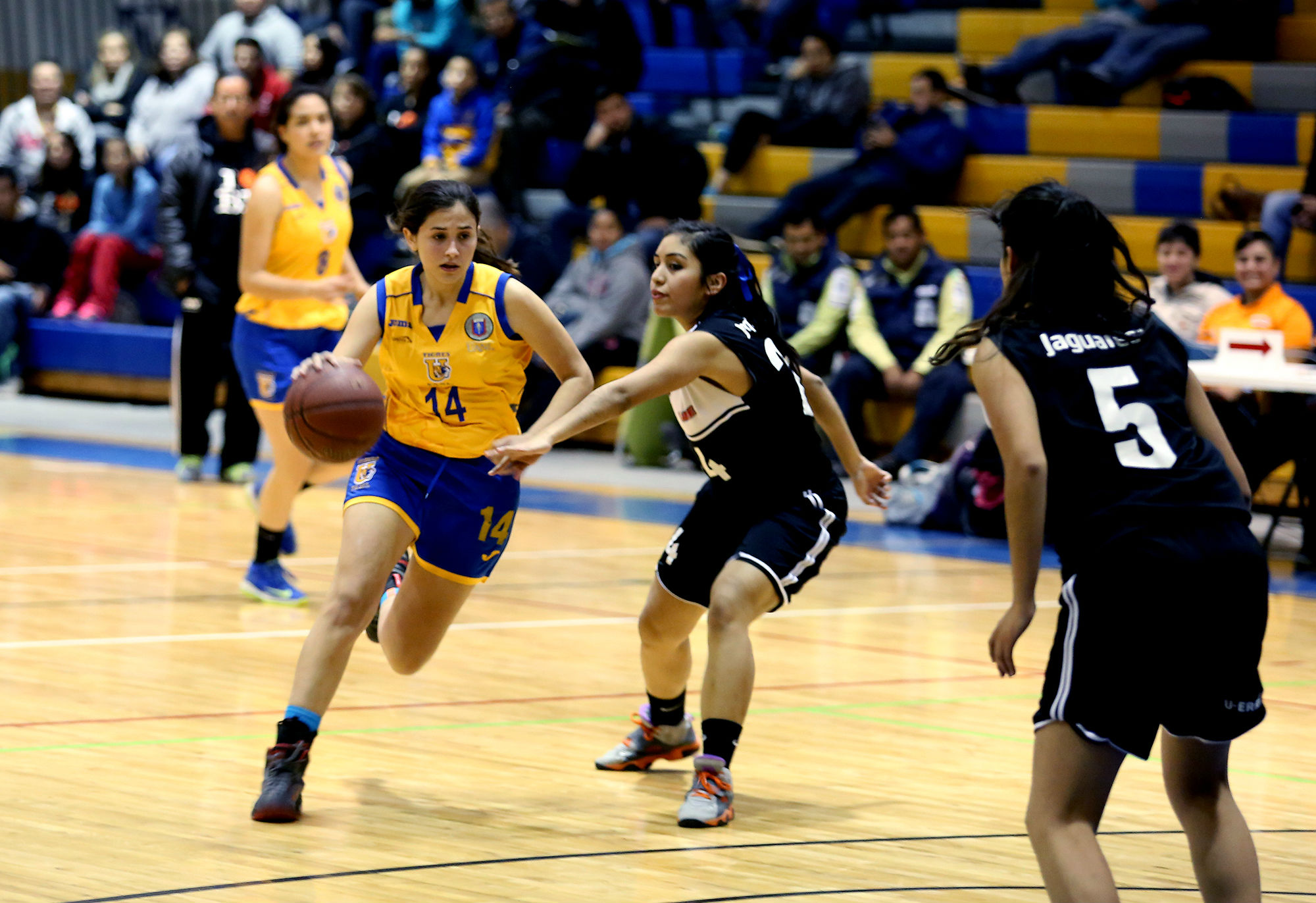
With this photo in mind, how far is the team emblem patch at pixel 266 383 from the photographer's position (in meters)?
7.61

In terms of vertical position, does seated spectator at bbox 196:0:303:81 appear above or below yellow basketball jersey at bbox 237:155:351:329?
below

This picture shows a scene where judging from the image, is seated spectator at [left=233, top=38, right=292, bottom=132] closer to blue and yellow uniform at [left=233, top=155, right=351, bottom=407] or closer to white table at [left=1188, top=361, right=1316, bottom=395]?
blue and yellow uniform at [left=233, top=155, right=351, bottom=407]

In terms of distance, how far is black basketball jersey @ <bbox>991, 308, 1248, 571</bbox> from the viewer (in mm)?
3332

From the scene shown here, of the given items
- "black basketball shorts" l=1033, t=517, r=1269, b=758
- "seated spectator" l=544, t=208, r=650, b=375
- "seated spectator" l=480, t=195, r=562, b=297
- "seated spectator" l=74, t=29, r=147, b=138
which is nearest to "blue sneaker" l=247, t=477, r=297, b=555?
"seated spectator" l=544, t=208, r=650, b=375

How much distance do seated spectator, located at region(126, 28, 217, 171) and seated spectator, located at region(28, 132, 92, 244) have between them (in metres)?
0.52

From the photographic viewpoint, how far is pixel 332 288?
24.8 feet

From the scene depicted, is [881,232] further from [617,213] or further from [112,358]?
[112,358]

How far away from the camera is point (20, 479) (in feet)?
37.1

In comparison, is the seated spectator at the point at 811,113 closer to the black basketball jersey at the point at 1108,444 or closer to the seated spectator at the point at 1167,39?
the seated spectator at the point at 1167,39

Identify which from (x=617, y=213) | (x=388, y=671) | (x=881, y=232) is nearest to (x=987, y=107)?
(x=881, y=232)

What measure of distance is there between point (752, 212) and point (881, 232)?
4.18ft

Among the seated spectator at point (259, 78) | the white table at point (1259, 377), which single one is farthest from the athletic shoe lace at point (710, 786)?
the seated spectator at point (259, 78)

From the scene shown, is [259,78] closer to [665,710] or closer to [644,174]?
[644,174]

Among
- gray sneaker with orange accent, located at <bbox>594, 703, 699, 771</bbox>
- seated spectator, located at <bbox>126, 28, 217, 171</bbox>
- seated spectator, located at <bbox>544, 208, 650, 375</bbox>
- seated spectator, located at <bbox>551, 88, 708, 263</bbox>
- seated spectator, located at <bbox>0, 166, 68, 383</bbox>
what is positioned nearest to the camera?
gray sneaker with orange accent, located at <bbox>594, 703, 699, 771</bbox>
